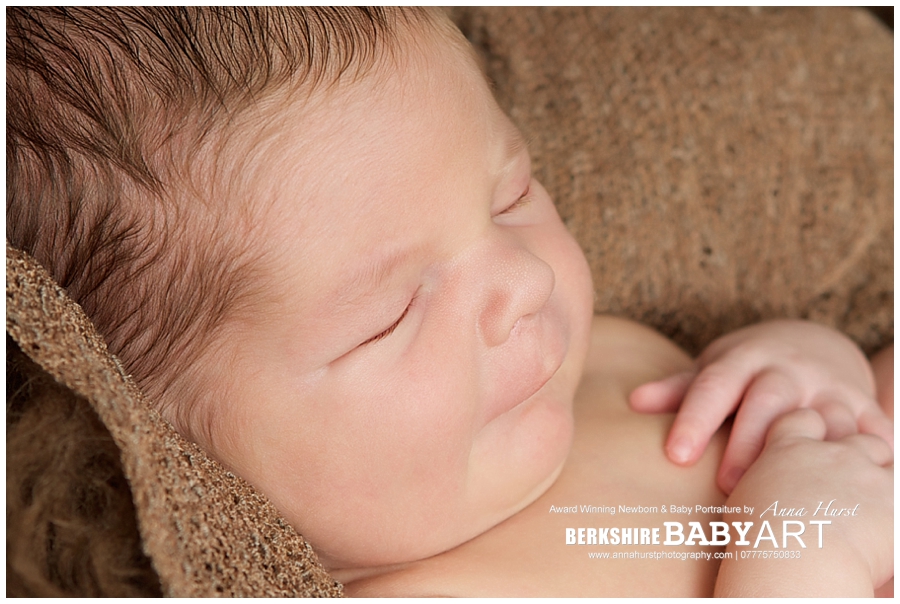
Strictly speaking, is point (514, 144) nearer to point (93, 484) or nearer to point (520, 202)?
point (520, 202)

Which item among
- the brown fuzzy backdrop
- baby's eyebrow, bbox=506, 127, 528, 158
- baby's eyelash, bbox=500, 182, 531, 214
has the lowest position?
the brown fuzzy backdrop

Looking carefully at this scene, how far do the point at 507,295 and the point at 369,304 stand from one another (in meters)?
0.14

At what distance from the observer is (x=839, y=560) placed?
0.88 m

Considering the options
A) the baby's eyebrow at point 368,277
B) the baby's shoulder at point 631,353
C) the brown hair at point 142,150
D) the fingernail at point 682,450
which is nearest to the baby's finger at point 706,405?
the fingernail at point 682,450

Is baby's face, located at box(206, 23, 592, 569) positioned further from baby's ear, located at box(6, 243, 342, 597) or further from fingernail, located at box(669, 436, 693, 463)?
fingernail, located at box(669, 436, 693, 463)

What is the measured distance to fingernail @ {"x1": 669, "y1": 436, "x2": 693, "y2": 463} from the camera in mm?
1063

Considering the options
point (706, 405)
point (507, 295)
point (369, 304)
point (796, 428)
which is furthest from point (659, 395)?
point (369, 304)

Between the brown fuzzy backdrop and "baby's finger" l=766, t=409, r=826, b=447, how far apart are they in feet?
1.20

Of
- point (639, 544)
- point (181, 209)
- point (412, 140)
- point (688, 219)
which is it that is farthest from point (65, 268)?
point (688, 219)

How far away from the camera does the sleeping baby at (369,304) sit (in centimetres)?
76

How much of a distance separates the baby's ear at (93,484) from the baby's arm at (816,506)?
0.48 m

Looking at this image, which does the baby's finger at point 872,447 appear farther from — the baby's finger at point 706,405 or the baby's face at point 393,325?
the baby's face at point 393,325

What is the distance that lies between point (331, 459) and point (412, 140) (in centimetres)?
32

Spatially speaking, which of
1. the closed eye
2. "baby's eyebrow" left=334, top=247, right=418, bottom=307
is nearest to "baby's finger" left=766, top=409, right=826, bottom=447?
the closed eye
